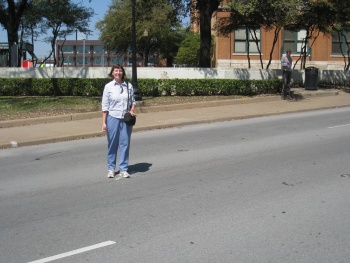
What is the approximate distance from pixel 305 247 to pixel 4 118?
11.3m

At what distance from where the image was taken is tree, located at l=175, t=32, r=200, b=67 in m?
48.0

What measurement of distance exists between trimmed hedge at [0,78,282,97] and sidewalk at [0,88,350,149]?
149 cm

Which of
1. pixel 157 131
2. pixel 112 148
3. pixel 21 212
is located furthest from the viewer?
pixel 157 131

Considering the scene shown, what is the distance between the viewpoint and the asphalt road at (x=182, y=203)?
4668 mm

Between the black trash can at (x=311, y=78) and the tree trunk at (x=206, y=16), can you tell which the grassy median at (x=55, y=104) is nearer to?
the tree trunk at (x=206, y=16)

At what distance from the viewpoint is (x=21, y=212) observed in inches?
237

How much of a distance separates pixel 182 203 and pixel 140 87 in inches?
538

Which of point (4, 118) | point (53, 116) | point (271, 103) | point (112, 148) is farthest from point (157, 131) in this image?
point (271, 103)

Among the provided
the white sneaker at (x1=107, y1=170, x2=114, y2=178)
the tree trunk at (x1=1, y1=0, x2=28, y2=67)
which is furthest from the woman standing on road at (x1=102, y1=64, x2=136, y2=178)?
the tree trunk at (x1=1, y1=0, x2=28, y2=67)

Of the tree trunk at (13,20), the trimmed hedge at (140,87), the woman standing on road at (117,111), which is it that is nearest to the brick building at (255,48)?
the tree trunk at (13,20)

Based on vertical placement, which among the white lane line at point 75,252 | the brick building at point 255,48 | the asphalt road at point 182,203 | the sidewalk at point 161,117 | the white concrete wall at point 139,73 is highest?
the brick building at point 255,48

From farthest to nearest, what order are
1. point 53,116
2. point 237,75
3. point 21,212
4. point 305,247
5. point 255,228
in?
1. point 237,75
2. point 53,116
3. point 21,212
4. point 255,228
5. point 305,247

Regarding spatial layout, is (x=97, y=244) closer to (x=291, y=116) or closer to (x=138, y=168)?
(x=138, y=168)

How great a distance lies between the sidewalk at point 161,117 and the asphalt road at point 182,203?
1.16 metres
